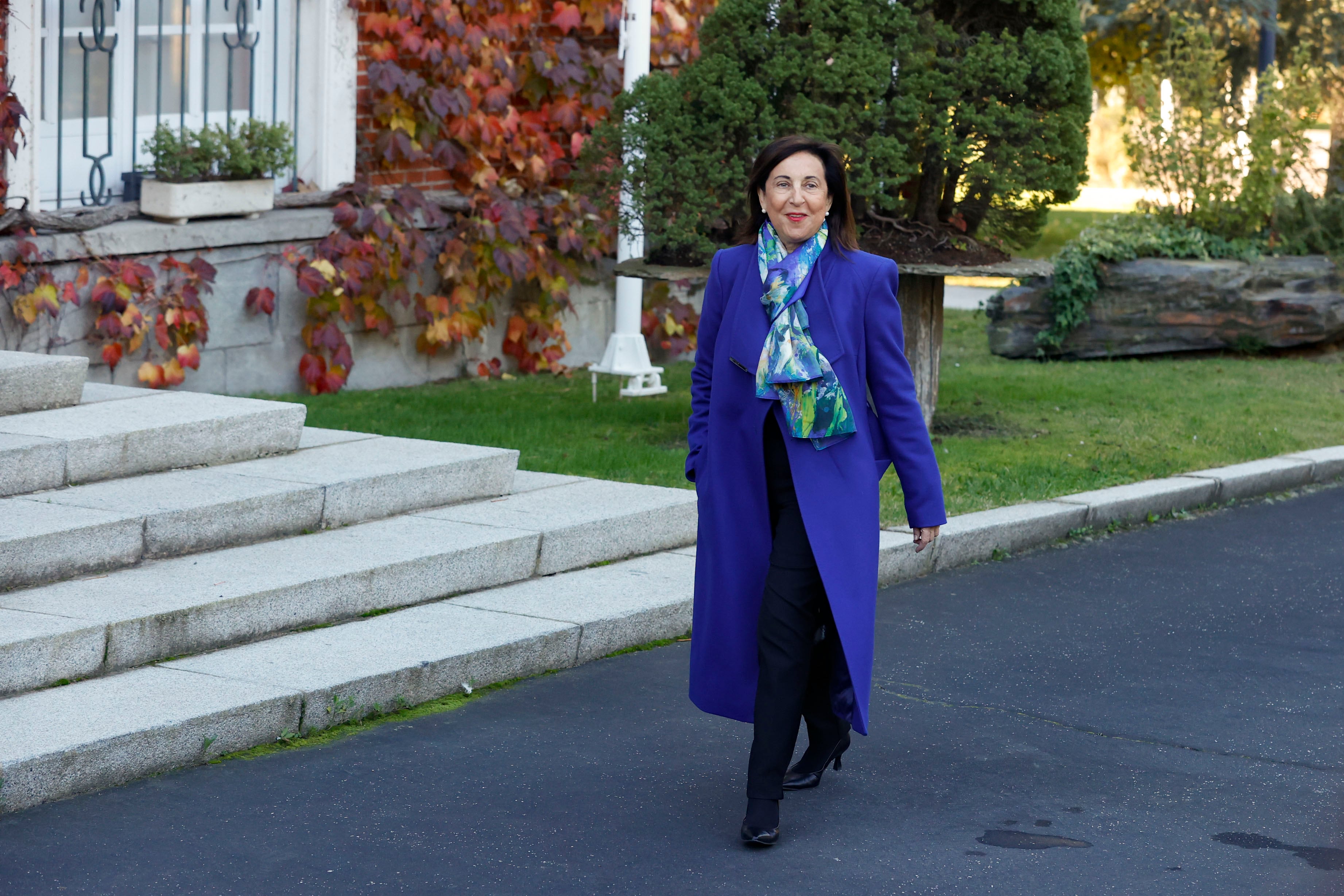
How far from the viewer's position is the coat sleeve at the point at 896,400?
A: 411 centimetres

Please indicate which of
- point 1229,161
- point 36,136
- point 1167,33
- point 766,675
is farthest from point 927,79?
point 1167,33

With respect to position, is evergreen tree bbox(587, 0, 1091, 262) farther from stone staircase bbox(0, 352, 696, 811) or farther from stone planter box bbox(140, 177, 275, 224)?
stone planter box bbox(140, 177, 275, 224)

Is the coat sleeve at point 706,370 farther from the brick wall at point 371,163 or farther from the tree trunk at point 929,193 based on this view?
the brick wall at point 371,163

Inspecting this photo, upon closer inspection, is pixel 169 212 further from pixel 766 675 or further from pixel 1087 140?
pixel 766 675

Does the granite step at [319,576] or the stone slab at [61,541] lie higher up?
the stone slab at [61,541]

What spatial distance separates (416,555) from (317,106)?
5054mm

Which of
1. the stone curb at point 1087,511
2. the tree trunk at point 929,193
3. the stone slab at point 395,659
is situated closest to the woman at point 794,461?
the stone slab at point 395,659

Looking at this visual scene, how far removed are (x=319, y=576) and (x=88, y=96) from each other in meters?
4.77

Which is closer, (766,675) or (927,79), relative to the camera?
(766,675)

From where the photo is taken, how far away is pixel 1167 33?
2434cm

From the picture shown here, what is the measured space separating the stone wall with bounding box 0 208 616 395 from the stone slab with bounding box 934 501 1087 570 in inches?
169

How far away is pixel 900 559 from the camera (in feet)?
22.5

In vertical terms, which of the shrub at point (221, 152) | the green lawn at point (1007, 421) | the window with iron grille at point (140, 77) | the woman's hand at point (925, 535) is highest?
the window with iron grille at point (140, 77)

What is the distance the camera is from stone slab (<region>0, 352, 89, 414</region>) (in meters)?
6.48
